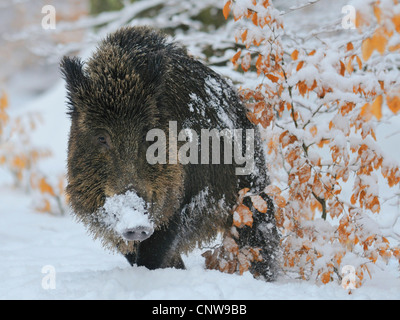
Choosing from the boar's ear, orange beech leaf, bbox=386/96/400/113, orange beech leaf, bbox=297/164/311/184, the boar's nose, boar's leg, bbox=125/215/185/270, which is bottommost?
boar's leg, bbox=125/215/185/270

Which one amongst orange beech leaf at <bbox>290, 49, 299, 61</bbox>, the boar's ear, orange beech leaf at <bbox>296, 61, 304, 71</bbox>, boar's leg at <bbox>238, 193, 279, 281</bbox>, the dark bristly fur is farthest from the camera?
boar's leg at <bbox>238, 193, 279, 281</bbox>

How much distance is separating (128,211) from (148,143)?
0.56 m

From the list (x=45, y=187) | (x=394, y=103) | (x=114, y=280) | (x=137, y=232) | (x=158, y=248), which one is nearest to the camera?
(x=394, y=103)

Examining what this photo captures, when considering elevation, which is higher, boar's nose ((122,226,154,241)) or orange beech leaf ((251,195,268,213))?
orange beech leaf ((251,195,268,213))

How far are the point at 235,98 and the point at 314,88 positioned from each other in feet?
2.52

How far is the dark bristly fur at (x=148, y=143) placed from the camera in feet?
9.70

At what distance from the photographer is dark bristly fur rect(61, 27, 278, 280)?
296 centimetres

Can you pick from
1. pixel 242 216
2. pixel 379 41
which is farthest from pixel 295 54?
pixel 379 41

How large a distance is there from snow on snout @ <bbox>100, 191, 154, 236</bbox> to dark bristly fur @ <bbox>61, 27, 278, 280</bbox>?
0.05 meters

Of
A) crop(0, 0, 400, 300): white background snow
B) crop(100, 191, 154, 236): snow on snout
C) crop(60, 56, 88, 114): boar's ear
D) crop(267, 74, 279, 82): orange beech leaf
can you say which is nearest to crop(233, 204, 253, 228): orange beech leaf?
crop(0, 0, 400, 300): white background snow

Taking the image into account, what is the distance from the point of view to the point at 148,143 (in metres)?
3.00

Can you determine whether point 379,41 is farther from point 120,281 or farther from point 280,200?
point 120,281

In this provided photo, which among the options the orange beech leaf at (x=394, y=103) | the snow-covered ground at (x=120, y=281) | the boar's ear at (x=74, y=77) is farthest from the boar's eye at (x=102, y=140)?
the orange beech leaf at (x=394, y=103)

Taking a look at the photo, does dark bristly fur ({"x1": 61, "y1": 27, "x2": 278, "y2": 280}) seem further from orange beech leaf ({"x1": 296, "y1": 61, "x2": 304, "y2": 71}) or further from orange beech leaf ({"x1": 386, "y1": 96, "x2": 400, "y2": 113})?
orange beech leaf ({"x1": 386, "y1": 96, "x2": 400, "y2": 113})
